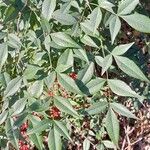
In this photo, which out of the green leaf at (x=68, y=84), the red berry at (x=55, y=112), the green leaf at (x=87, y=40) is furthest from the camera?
the red berry at (x=55, y=112)

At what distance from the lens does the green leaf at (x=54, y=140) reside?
88 cm

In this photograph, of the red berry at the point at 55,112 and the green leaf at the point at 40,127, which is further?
the red berry at the point at 55,112

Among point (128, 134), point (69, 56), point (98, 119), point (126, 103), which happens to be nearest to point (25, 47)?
point (69, 56)

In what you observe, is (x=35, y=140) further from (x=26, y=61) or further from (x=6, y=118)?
(x=26, y=61)

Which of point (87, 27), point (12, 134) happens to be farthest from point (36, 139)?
point (87, 27)

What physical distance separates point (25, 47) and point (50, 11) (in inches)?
8.7

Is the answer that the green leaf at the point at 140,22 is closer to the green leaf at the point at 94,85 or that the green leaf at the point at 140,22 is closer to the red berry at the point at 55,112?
the green leaf at the point at 94,85

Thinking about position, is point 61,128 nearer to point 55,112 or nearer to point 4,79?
point 4,79

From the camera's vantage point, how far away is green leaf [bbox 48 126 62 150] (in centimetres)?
88

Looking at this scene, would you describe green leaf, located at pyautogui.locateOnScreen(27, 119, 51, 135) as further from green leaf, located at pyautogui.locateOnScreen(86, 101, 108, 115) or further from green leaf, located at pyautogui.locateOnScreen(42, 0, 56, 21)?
green leaf, located at pyautogui.locateOnScreen(42, 0, 56, 21)

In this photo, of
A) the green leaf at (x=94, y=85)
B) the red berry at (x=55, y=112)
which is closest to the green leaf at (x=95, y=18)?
the green leaf at (x=94, y=85)

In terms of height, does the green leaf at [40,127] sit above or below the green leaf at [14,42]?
below

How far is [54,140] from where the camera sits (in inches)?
34.8

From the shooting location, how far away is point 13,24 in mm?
1074
